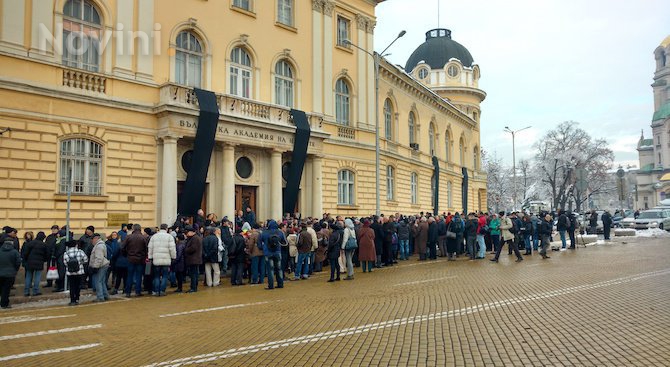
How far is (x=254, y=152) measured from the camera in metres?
25.2

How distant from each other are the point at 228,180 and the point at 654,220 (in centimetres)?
3511

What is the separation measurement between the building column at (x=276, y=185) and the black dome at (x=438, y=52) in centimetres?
3823

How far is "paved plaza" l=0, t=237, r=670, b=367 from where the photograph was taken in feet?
24.1

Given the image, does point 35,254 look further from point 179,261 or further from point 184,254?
point 184,254

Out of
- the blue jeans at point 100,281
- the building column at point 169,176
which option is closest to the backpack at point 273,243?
the blue jeans at point 100,281

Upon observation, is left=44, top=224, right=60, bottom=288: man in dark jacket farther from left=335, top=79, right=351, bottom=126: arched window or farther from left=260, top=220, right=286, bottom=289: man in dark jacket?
left=335, top=79, right=351, bottom=126: arched window

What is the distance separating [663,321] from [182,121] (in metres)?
17.4

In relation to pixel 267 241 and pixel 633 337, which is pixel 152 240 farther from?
pixel 633 337

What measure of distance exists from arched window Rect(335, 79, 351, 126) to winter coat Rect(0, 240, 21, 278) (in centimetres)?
2012

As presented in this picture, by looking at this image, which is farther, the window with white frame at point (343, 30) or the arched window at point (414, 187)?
the arched window at point (414, 187)

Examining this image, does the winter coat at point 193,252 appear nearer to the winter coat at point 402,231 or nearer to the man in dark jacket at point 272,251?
the man in dark jacket at point 272,251

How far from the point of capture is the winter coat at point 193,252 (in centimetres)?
1499

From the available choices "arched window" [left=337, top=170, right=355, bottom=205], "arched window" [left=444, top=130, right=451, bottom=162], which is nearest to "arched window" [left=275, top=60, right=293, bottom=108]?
"arched window" [left=337, top=170, right=355, bottom=205]

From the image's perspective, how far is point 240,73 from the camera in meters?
25.2
